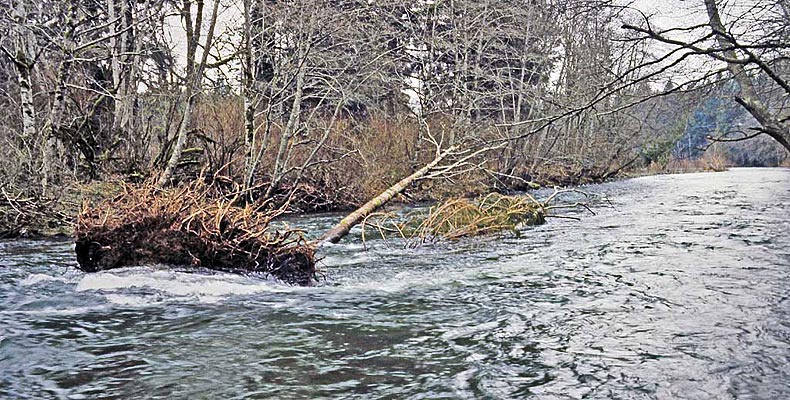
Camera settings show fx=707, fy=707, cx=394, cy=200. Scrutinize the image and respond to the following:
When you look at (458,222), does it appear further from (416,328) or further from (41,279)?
(41,279)

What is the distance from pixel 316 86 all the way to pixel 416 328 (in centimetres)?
1281

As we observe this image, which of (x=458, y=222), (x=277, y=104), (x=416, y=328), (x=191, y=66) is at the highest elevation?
(x=191, y=66)

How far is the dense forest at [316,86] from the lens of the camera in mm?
11453

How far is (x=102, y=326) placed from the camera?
6289 millimetres

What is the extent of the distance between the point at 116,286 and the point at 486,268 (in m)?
4.64

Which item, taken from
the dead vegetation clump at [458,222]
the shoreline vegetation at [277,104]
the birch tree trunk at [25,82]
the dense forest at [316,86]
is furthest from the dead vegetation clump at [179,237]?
the birch tree trunk at [25,82]

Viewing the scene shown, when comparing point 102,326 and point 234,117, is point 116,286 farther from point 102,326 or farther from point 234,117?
point 234,117

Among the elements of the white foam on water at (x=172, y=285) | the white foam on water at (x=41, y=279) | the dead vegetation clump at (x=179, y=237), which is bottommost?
the white foam on water at (x=172, y=285)

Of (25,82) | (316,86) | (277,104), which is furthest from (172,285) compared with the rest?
(316,86)

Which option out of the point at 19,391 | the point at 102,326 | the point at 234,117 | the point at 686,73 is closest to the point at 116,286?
the point at 102,326

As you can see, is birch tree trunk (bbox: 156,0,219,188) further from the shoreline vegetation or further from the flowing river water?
the flowing river water

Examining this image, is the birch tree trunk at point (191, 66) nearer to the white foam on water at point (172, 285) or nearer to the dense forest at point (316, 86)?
the dense forest at point (316, 86)

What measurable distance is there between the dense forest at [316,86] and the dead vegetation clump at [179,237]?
1107 millimetres

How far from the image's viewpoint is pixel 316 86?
18.2m
